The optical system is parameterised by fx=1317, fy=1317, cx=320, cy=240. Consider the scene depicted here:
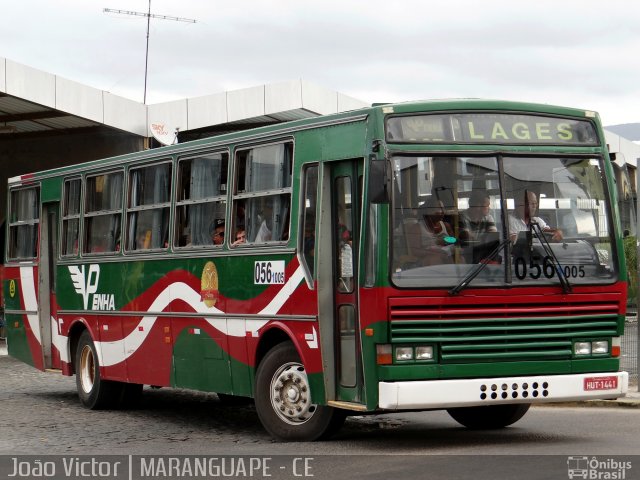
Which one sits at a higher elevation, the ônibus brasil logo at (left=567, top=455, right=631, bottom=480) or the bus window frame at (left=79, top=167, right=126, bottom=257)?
the bus window frame at (left=79, top=167, right=126, bottom=257)

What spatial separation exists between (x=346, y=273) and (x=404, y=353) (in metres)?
1.03

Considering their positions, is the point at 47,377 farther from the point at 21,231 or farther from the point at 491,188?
the point at 491,188

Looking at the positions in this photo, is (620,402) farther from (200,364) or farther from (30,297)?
(30,297)

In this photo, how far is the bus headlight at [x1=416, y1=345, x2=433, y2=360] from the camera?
11.1 metres

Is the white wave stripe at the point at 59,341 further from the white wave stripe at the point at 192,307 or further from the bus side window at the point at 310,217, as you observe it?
the bus side window at the point at 310,217

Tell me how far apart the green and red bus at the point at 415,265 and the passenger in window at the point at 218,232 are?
3 cm

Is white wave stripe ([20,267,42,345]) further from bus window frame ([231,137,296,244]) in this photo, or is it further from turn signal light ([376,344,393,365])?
turn signal light ([376,344,393,365])

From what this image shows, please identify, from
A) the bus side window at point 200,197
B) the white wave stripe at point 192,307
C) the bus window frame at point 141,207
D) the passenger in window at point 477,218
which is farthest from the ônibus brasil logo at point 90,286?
the passenger in window at point 477,218

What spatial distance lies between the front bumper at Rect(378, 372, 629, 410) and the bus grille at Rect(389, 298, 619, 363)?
8.1 inches

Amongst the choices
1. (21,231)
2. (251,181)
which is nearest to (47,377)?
(21,231)

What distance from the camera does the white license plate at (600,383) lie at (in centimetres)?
1156

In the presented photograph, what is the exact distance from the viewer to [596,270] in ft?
38.6

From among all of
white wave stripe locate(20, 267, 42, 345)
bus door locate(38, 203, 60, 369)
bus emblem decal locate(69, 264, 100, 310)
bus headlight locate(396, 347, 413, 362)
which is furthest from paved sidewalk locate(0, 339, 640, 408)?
white wave stripe locate(20, 267, 42, 345)

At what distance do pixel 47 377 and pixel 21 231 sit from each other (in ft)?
13.7
